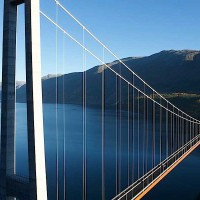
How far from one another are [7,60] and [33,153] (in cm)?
303

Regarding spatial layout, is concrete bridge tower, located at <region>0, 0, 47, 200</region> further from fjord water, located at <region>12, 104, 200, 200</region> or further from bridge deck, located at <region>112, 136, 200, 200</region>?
fjord water, located at <region>12, 104, 200, 200</region>

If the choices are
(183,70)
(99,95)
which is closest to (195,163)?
(99,95)

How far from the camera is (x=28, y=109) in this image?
907 centimetres

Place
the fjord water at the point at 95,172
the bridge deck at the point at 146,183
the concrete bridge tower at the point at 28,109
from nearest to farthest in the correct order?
1. the concrete bridge tower at the point at 28,109
2. the bridge deck at the point at 146,183
3. the fjord water at the point at 95,172

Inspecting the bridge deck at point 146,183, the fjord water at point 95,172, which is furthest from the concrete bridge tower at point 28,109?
the fjord water at point 95,172

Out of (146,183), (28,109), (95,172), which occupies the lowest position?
(95,172)

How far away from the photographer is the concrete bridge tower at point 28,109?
29.6 feet

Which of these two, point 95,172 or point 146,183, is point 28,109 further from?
point 95,172

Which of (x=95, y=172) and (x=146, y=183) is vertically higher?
(x=146, y=183)

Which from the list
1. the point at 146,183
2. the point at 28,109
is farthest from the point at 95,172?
the point at 28,109

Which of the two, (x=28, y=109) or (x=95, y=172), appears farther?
(x=95, y=172)

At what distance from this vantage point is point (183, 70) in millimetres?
190875

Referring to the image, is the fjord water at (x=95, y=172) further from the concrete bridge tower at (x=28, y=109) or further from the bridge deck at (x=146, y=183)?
the concrete bridge tower at (x=28, y=109)

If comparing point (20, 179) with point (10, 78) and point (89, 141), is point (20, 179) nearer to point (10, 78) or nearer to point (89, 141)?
point (10, 78)
